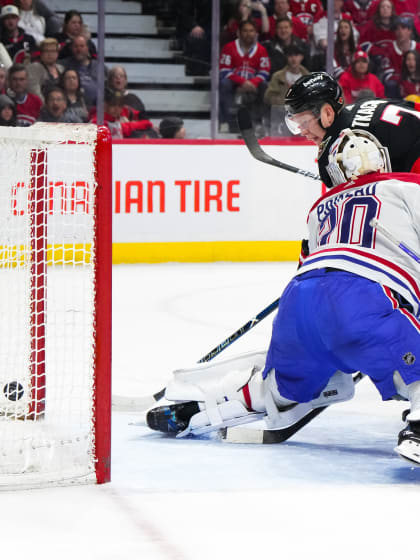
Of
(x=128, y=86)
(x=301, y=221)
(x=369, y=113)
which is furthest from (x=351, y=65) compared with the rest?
(x=369, y=113)

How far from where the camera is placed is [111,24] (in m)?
6.64

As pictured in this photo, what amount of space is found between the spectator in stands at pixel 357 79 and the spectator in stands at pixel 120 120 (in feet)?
4.47

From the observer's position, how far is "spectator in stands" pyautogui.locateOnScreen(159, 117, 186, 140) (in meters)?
6.85

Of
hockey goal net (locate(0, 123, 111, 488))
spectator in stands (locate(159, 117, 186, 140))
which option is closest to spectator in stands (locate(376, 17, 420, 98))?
spectator in stands (locate(159, 117, 186, 140))

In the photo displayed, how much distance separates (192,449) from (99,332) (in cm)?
51

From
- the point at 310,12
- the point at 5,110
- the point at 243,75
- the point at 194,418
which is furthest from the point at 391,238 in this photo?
the point at 310,12

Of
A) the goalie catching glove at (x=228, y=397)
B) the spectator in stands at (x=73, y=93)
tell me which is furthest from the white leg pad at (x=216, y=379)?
the spectator in stands at (x=73, y=93)

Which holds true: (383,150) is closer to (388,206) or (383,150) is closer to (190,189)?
(388,206)

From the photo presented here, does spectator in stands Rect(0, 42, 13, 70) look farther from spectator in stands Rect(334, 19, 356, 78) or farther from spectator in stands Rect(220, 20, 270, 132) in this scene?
spectator in stands Rect(334, 19, 356, 78)

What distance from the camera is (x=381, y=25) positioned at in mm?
7570

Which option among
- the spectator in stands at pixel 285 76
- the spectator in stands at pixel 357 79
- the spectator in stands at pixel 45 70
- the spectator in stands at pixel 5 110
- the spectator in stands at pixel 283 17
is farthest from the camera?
the spectator in stands at pixel 357 79

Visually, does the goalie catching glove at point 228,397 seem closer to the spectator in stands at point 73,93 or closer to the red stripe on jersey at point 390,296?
the red stripe on jersey at point 390,296

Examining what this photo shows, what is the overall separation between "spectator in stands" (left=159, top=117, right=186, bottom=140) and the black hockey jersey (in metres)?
4.19

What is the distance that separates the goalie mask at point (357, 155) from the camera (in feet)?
8.05
